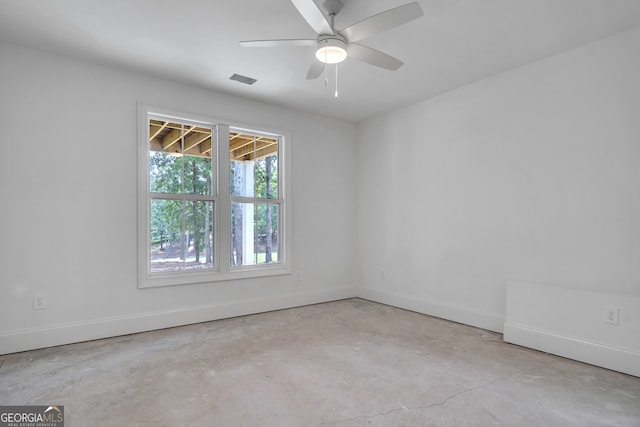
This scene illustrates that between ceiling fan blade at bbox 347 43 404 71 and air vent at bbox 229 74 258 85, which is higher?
air vent at bbox 229 74 258 85

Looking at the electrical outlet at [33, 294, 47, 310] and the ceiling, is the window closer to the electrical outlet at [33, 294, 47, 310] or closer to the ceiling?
the ceiling

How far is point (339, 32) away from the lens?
95.0 inches

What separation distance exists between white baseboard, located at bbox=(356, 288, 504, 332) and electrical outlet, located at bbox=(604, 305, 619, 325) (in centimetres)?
95

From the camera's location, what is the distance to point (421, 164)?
4.58 m

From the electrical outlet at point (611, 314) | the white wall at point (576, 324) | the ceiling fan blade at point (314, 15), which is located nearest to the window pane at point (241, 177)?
the ceiling fan blade at point (314, 15)

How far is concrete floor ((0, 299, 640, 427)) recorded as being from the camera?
2078mm

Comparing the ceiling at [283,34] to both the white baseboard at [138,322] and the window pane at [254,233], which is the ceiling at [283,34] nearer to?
the window pane at [254,233]

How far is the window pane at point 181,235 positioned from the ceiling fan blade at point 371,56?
253 cm

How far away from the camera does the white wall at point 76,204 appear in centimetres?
313

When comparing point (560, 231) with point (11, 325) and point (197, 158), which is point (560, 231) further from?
point (11, 325)

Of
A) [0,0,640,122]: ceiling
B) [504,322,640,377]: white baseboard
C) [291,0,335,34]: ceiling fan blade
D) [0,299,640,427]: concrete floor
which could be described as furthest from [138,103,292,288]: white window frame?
[504,322,640,377]: white baseboard

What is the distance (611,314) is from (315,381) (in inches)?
94.6

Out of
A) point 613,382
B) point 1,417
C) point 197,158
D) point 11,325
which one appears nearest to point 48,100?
point 197,158

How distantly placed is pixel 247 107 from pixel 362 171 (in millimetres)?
1980
